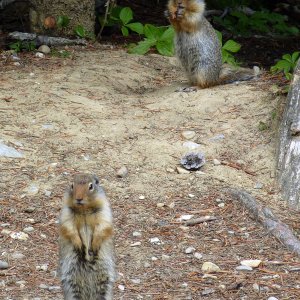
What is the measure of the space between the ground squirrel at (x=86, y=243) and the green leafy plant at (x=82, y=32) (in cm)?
619

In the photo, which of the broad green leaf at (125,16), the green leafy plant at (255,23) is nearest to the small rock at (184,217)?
the broad green leaf at (125,16)

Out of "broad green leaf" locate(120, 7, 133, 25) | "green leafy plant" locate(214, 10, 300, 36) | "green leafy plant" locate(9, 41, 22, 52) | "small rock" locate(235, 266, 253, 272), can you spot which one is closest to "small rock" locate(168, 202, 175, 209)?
"small rock" locate(235, 266, 253, 272)

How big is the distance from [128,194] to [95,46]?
4335 millimetres

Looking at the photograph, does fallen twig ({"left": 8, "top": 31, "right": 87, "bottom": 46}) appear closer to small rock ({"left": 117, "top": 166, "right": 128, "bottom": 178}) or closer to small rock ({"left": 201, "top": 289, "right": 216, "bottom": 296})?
small rock ({"left": 117, "top": 166, "right": 128, "bottom": 178})

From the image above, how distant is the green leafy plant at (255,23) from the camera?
42.1 ft

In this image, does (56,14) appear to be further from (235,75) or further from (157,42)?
(235,75)

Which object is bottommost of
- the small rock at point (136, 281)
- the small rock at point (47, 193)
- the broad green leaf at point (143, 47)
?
the broad green leaf at point (143, 47)

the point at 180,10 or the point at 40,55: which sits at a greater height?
the point at 180,10

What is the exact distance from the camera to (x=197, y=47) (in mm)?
9570

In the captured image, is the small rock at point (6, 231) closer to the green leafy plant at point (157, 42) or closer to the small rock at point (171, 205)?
the small rock at point (171, 205)

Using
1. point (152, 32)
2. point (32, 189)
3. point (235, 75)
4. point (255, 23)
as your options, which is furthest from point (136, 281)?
point (255, 23)

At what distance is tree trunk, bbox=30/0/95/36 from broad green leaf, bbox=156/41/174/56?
4.11 feet

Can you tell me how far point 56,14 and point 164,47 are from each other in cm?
164

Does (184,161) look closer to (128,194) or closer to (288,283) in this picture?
(128,194)
